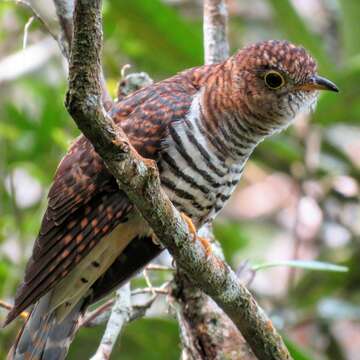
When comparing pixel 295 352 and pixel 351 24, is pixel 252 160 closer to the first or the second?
pixel 351 24

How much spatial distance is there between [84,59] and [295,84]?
1310 mm

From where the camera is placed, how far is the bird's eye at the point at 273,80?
3.15 metres

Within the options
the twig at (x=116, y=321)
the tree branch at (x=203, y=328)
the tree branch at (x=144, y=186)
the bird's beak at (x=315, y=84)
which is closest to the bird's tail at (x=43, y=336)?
the twig at (x=116, y=321)

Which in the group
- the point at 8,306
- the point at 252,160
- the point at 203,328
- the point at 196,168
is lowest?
the point at 252,160

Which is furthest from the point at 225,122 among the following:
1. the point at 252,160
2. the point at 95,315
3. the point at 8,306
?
the point at 252,160

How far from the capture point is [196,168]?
3.00 meters

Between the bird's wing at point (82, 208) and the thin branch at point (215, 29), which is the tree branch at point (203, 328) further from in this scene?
the thin branch at point (215, 29)

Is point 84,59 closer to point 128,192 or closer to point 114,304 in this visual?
point 128,192

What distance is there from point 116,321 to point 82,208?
38 cm

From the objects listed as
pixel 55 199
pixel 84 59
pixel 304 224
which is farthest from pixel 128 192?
pixel 304 224

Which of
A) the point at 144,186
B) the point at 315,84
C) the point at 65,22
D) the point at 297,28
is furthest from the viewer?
the point at 297,28

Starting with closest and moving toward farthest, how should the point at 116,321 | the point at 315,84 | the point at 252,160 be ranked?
the point at 116,321 → the point at 315,84 → the point at 252,160

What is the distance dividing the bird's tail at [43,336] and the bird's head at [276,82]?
0.97 m

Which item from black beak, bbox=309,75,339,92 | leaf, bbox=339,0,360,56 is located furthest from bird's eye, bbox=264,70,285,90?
leaf, bbox=339,0,360,56
